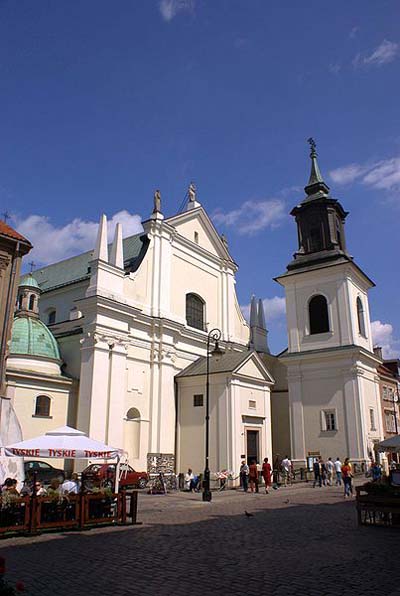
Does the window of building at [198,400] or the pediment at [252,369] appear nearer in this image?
the window of building at [198,400]

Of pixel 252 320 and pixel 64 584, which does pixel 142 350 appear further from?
pixel 64 584

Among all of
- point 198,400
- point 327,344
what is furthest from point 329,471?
point 327,344

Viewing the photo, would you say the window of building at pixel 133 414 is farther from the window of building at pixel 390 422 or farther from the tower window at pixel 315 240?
the window of building at pixel 390 422

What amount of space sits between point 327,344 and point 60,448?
2437 cm

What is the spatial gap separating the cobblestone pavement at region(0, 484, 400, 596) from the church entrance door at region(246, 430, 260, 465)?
1554 centimetres

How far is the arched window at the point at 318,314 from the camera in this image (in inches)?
1401

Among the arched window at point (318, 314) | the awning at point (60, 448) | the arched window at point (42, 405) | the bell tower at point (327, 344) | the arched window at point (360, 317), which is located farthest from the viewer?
the arched window at point (360, 317)

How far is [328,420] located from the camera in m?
33.2

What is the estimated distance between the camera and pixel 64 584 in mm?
7062

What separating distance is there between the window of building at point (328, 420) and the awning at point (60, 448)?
21487 mm

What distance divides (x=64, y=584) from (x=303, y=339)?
30345mm

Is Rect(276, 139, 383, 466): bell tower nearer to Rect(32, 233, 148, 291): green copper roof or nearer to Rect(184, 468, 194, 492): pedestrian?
Rect(184, 468, 194, 492): pedestrian

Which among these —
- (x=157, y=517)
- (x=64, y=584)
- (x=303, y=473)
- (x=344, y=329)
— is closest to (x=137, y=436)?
(x=303, y=473)

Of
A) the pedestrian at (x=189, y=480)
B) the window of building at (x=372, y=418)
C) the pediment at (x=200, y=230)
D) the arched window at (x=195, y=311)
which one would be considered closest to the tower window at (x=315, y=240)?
the pediment at (x=200, y=230)
